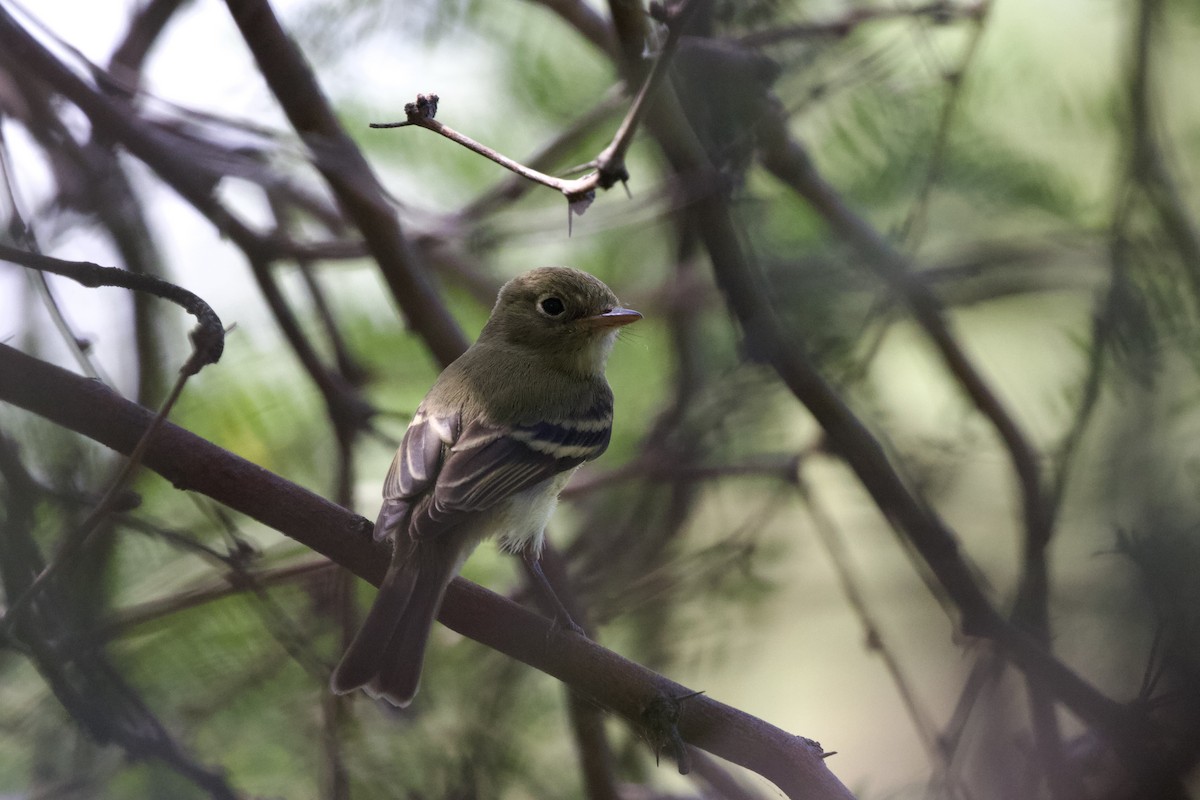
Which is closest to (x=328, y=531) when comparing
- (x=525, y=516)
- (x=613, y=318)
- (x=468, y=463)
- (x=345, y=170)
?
(x=468, y=463)

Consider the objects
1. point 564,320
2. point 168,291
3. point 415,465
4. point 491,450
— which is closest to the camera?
point 168,291

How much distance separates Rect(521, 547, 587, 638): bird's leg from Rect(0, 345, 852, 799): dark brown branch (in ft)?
0.62

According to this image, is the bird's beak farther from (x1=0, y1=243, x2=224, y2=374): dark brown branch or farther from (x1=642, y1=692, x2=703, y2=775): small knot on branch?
(x1=0, y1=243, x2=224, y2=374): dark brown branch

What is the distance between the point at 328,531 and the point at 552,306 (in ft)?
4.70

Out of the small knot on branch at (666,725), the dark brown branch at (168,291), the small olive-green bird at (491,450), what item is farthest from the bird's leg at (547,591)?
the dark brown branch at (168,291)

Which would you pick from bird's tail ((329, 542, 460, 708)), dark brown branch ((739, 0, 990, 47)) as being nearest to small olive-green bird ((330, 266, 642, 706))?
bird's tail ((329, 542, 460, 708))

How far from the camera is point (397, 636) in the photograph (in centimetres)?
233

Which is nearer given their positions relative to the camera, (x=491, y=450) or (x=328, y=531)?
(x=328, y=531)

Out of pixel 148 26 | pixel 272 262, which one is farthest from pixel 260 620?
pixel 148 26

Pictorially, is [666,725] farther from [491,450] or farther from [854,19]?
[854,19]

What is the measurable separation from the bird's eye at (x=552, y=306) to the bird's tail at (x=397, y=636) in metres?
1.17

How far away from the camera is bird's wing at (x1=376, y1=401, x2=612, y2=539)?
2479mm

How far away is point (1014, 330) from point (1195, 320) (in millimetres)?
1492

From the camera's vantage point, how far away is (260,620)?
9.18ft
